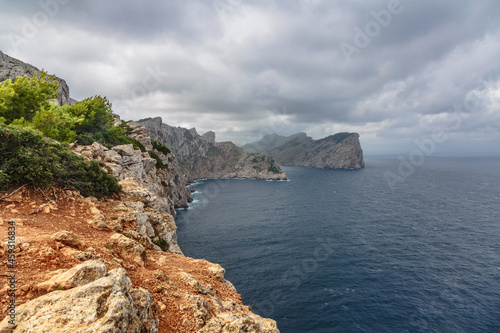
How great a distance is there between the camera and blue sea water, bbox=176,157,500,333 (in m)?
40.2

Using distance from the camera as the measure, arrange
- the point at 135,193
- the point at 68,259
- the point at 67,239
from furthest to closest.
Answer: the point at 135,193 < the point at 67,239 < the point at 68,259

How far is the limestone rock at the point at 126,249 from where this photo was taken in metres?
12.2

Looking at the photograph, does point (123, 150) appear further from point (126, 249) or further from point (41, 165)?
point (126, 249)

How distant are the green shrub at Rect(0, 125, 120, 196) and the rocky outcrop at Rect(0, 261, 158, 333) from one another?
34.4ft

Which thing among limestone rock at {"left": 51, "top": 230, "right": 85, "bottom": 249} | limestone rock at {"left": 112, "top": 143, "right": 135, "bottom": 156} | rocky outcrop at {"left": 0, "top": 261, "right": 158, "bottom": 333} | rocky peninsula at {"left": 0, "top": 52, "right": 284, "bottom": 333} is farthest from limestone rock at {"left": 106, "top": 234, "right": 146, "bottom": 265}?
limestone rock at {"left": 112, "top": 143, "right": 135, "bottom": 156}

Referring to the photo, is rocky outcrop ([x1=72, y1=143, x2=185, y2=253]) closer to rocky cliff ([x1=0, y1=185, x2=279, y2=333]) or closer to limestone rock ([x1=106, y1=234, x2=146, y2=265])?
rocky cliff ([x1=0, y1=185, x2=279, y2=333])

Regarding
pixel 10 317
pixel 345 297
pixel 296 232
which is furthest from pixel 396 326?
pixel 10 317

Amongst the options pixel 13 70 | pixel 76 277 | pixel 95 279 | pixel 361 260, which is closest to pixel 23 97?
pixel 76 277

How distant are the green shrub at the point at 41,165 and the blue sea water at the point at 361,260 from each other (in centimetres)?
3630

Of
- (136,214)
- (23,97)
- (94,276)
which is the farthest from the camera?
(23,97)

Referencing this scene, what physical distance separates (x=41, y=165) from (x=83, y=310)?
43.7ft

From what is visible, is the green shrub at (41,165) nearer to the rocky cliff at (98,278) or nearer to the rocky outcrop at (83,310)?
the rocky cliff at (98,278)

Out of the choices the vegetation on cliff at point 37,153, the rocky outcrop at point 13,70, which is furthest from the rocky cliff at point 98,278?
the rocky outcrop at point 13,70

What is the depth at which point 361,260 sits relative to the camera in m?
57.4
